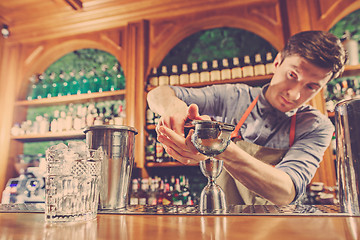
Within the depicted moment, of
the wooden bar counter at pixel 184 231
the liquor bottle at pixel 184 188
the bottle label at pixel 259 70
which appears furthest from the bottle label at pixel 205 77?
the wooden bar counter at pixel 184 231

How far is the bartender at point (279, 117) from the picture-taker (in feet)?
3.54

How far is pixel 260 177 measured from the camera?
3.34 ft

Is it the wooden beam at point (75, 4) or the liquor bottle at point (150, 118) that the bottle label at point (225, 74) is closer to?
the liquor bottle at point (150, 118)

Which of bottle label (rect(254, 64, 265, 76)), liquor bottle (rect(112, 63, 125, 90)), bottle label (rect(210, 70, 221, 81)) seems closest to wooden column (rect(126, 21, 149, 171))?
liquor bottle (rect(112, 63, 125, 90))

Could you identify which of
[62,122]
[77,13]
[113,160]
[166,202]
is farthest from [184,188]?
[77,13]

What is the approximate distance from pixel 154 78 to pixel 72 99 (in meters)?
1.00

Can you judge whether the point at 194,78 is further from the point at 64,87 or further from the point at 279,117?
the point at 64,87

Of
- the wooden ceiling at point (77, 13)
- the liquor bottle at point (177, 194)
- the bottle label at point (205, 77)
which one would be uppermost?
the wooden ceiling at point (77, 13)

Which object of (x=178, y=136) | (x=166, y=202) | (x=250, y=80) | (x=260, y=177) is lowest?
(x=166, y=202)

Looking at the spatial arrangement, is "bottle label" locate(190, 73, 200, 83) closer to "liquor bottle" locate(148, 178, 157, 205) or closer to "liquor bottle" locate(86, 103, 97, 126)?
"liquor bottle" locate(148, 178, 157, 205)

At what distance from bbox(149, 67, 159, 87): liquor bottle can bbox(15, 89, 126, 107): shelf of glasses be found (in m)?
0.31

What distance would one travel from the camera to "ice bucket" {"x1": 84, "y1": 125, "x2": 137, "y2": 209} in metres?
0.82

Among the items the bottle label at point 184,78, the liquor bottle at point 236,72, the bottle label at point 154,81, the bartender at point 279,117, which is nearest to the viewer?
the bartender at point 279,117

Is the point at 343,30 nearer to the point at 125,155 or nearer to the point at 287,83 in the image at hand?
the point at 287,83
